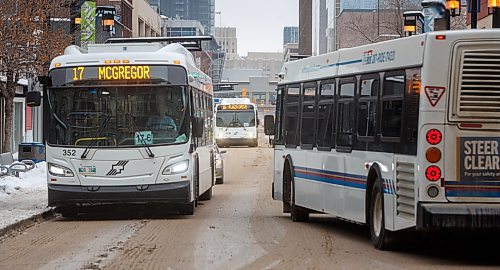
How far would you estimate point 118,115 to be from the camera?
17656 millimetres

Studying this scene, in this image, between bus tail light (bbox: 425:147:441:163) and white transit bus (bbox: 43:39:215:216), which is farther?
white transit bus (bbox: 43:39:215:216)

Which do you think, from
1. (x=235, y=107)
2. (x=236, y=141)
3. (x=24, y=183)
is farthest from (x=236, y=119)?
(x=24, y=183)

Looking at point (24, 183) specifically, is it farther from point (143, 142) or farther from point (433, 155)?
point (433, 155)

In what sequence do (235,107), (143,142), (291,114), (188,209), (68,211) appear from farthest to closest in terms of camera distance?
(235,107) < (68,211) < (188,209) < (291,114) < (143,142)

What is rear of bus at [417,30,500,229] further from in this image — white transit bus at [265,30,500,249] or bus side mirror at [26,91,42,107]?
bus side mirror at [26,91,42,107]

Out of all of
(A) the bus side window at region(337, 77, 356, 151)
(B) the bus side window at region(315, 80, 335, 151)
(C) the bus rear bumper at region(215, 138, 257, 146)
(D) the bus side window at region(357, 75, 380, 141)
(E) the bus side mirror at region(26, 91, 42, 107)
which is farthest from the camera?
(C) the bus rear bumper at region(215, 138, 257, 146)

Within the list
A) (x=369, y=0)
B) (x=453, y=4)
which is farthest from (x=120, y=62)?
(x=369, y=0)

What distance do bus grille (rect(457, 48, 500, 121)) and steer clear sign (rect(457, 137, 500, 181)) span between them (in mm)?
283

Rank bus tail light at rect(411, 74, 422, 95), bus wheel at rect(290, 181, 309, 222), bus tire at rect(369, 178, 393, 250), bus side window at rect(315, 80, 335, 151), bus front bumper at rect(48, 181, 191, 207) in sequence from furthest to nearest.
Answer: bus front bumper at rect(48, 181, 191, 207) → bus wheel at rect(290, 181, 309, 222) → bus side window at rect(315, 80, 335, 151) → bus tire at rect(369, 178, 393, 250) → bus tail light at rect(411, 74, 422, 95)

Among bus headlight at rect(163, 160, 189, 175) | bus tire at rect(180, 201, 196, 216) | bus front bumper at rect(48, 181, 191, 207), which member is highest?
bus headlight at rect(163, 160, 189, 175)

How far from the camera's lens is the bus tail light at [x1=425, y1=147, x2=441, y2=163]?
11125 millimetres

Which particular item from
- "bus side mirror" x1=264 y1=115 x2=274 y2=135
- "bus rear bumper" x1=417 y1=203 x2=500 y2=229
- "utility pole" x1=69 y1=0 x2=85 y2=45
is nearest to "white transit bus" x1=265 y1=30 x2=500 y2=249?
"bus rear bumper" x1=417 y1=203 x2=500 y2=229

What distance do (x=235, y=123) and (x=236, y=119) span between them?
1.09 ft

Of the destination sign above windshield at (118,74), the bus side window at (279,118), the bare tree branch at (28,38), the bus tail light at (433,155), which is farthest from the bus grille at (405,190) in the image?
the bare tree branch at (28,38)
